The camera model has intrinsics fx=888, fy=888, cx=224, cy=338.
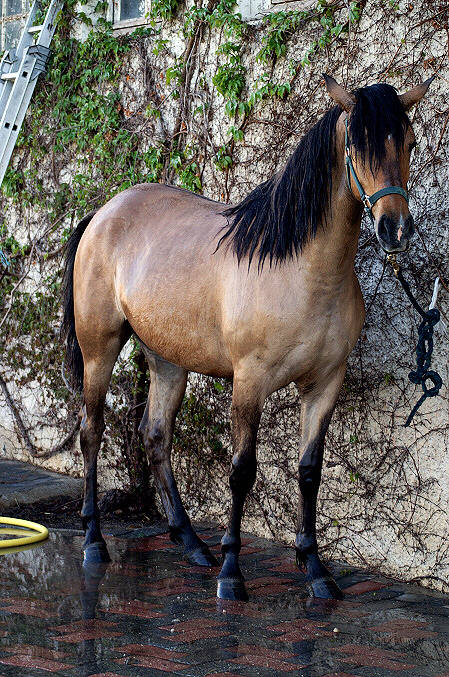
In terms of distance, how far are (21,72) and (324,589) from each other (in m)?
4.59

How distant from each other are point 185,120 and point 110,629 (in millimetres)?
3473

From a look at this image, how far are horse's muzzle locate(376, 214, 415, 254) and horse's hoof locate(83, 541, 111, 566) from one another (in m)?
2.33

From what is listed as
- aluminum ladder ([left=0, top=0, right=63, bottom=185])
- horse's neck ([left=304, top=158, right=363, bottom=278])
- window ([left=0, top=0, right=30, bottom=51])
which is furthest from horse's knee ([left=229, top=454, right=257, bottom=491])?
window ([left=0, top=0, right=30, bottom=51])

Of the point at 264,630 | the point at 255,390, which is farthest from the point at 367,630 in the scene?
the point at 255,390

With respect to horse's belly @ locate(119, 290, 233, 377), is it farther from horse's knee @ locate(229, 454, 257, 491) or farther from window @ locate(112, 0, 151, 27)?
window @ locate(112, 0, 151, 27)

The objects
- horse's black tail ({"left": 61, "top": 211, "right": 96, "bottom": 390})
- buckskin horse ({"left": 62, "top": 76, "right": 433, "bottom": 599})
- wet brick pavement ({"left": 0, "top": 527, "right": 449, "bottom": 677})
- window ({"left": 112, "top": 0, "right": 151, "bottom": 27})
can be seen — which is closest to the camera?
wet brick pavement ({"left": 0, "top": 527, "right": 449, "bottom": 677})

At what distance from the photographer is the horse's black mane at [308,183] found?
350 centimetres

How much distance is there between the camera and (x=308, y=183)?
3.83m

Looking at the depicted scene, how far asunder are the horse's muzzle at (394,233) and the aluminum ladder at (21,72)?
13.5 feet

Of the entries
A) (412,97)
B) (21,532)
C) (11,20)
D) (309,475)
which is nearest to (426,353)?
(309,475)

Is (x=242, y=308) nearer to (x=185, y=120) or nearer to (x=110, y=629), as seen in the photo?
(x=110, y=629)

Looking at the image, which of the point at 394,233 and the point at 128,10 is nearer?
the point at 394,233

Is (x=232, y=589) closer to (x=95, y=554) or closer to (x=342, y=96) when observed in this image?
(x=95, y=554)

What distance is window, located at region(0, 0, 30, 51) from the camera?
288 inches
